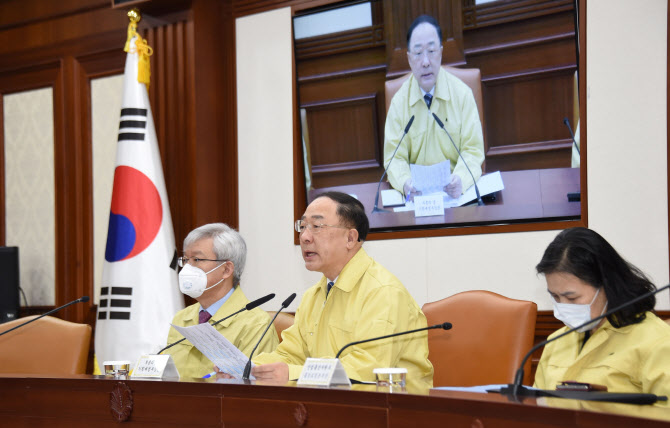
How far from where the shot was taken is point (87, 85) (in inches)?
191

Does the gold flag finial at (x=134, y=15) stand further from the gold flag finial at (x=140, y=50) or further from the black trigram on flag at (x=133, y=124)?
the black trigram on flag at (x=133, y=124)

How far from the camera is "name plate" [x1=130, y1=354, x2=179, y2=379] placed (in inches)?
90.6

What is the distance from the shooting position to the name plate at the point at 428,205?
3732 millimetres

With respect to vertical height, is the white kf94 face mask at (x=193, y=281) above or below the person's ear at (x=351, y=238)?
below

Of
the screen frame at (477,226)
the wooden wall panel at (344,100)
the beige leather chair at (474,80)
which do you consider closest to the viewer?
the screen frame at (477,226)

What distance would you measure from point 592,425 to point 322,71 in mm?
3097

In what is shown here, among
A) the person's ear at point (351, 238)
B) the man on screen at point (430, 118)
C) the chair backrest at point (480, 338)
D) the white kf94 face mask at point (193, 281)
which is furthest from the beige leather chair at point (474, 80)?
the white kf94 face mask at point (193, 281)

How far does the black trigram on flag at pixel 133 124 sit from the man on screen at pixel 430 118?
1.33 m

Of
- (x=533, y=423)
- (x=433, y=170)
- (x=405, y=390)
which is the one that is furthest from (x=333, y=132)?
(x=533, y=423)

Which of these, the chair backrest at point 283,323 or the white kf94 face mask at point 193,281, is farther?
the chair backrest at point 283,323

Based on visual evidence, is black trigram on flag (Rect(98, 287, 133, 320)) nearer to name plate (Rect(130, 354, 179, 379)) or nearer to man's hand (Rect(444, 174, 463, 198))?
name plate (Rect(130, 354, 179, 379))

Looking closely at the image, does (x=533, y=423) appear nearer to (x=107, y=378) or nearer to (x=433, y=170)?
(x=107, y=378)

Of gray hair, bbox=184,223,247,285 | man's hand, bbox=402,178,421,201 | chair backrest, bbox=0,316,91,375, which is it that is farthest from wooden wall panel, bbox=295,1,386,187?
chair backrest, bbox=0,316,91,375

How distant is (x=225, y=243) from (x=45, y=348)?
92 cm
